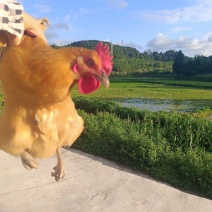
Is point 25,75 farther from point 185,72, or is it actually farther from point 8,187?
point 185,72

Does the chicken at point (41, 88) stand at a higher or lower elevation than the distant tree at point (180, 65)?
higher

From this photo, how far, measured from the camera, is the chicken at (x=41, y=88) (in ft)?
5.05

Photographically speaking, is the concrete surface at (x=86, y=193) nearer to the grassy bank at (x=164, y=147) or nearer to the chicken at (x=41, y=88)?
the grassy bank at (x=164, y=147)

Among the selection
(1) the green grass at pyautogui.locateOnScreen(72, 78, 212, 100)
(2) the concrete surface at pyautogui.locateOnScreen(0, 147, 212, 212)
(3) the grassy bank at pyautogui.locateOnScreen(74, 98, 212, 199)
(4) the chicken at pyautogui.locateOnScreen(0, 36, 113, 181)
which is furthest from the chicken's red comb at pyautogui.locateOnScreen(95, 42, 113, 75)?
(1) the green grass at pyautogui.locateOnScreen(72, 78, 212, 100)

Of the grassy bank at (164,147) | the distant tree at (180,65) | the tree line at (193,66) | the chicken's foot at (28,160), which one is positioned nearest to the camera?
the chicken's foot at (28,160)

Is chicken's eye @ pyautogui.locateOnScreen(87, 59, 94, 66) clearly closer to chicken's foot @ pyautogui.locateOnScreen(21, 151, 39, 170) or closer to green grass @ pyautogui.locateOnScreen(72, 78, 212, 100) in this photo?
chicken's foot @ pyautogui.locateOnScreen(21, 151, 39, 170)

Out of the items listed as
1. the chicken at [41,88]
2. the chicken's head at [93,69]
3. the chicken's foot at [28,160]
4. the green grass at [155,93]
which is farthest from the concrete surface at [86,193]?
the green grass at [155,93]

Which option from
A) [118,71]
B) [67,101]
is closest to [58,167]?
[67,101]

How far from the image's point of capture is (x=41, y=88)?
1.55m

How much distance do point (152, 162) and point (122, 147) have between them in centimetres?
60

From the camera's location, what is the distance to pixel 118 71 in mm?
51500

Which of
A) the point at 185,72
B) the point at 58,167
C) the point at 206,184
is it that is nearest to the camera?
the point at 58,167

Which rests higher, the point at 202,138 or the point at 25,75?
the point at 25,75

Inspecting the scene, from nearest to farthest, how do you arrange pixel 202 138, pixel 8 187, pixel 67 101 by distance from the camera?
pixel 67 101, pixel 8 187, pixel 202 138
